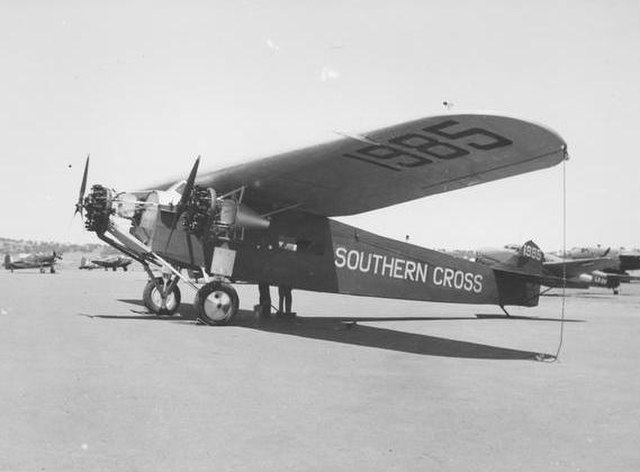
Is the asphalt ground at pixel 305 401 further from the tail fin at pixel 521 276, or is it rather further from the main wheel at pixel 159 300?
the tail fin at pixel 521 276

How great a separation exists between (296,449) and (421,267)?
988 centimetres

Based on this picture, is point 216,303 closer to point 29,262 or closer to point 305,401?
point 305,401

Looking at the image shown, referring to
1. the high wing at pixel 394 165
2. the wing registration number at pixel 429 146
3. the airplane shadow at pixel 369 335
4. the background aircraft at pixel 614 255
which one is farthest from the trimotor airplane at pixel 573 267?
the wing registration number at pixel 429 146

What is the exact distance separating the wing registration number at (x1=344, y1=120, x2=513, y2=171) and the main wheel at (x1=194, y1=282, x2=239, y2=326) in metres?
3.70

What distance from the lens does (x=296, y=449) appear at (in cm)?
404

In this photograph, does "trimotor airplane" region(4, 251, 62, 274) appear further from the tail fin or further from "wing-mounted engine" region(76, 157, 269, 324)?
the tail fin

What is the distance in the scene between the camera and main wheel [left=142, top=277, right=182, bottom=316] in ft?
44.0

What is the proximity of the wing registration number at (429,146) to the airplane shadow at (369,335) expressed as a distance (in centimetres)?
286

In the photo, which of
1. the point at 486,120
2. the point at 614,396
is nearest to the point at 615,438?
the point at 614,396

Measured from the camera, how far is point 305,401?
5.48 m

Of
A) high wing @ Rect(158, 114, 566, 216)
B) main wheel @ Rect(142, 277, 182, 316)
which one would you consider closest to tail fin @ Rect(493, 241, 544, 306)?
high wing @ Rect(158, 114, 566, 216)

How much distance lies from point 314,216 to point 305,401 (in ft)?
25.6

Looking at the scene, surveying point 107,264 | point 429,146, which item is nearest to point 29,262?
point 107,264

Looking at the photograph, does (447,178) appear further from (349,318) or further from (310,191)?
(349,318)
